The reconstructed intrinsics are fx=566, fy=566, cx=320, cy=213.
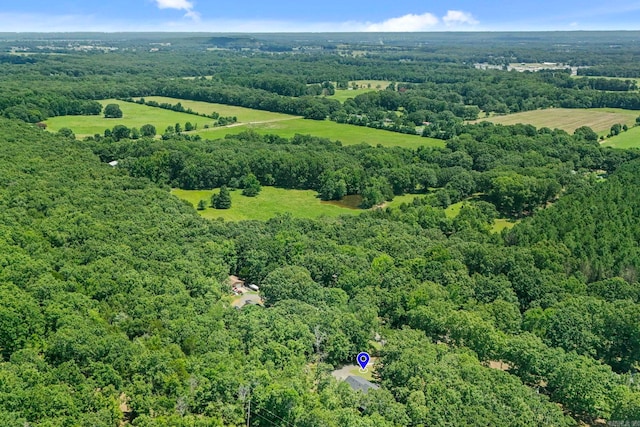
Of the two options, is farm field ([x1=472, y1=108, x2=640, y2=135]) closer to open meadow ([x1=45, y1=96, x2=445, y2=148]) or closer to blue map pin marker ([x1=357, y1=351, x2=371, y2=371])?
open meadow ([x1=45, y1=96, x2=445, y2=148])

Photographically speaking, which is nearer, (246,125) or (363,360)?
(363,360)

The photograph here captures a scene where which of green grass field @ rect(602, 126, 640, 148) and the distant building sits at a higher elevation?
green grass field @ rect(602, 126, 640, 148)

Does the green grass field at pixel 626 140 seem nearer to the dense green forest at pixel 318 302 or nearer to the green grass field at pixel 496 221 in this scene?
→ the dense green forest at pixel 318 302

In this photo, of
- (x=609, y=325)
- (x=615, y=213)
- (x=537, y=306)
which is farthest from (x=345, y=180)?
(x=609, y=325)

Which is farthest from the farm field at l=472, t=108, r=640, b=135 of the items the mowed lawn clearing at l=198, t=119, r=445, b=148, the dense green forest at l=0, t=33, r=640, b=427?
the dense green forest at l=0, t=33, r=640, b=427

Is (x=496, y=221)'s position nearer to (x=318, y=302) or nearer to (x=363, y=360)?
(x=318, y=302)

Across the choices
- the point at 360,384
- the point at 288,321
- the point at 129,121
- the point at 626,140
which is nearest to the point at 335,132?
the point at 129,121

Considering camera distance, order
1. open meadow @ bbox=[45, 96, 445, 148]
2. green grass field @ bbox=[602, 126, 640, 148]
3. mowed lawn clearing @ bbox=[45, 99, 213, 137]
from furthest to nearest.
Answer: mowed lawn clearing @ bbox=[45, 99, 213, 137], open meadow @ bbox=[45, 96, 445, 148], green grass field @ bbox=[602, 126, 640, 148]
